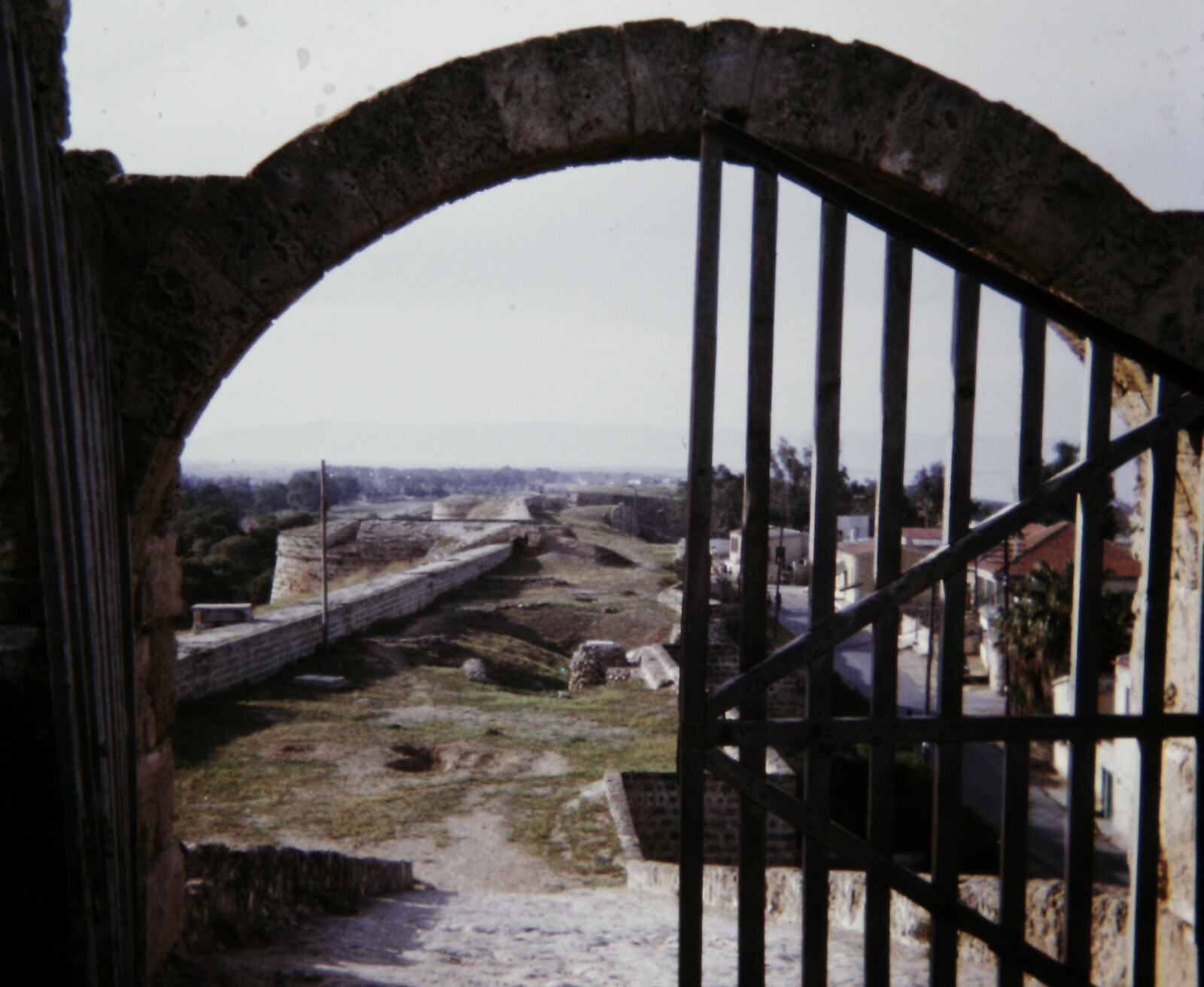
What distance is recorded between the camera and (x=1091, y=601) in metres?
2.69

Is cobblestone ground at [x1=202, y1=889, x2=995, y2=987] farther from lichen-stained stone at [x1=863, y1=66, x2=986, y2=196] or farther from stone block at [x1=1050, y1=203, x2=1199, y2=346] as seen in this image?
lichen-stained stone at [x1=863, y1=66, x2=986, y2=196]

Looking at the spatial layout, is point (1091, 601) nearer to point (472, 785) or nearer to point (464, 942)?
point (464, 942)

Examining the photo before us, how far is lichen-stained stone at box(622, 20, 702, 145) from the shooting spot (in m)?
2.73

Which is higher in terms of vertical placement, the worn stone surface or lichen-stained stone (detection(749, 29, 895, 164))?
lichen-stained stone (detection(749, 29, 895, 164))

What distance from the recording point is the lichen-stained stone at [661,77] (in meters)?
2.73

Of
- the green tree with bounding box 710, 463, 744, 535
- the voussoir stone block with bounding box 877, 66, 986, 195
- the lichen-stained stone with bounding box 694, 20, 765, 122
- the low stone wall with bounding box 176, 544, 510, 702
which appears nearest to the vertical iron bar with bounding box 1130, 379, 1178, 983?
the voussoir stone block with bounding box 877, 66, 986, 195

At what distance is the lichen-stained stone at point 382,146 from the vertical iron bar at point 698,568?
84 cm

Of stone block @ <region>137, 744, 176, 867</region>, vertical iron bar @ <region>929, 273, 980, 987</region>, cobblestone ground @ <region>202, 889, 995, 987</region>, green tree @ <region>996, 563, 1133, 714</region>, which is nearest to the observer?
vertical iron bar @ <region>929, 273, 980, 987</region>

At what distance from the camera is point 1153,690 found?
8.82 feet

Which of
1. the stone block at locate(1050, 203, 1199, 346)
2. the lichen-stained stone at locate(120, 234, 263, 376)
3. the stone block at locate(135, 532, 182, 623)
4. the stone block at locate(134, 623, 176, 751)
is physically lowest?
the stone block at locate(134, 623, 176, 751)

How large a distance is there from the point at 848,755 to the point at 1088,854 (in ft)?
43.2

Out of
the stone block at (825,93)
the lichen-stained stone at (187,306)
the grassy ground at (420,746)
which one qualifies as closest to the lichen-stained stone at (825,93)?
the stone block at (825,93)

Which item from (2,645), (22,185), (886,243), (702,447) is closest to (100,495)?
(2,645)

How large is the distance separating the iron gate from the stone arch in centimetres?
28
